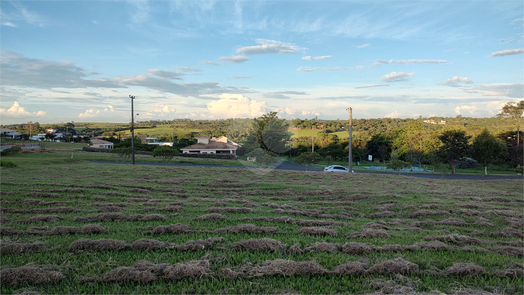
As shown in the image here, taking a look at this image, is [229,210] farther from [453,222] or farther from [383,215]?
[453,222]

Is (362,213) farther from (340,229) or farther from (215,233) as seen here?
(215,233)

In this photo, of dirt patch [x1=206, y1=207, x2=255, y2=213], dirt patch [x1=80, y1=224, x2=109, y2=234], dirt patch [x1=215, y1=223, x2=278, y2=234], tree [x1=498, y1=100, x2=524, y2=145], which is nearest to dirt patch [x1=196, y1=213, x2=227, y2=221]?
dirt patch [x1=206, y1=207, x2=255, y2=213]

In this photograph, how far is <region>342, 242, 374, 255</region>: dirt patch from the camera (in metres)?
5.62

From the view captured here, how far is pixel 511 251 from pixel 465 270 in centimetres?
220

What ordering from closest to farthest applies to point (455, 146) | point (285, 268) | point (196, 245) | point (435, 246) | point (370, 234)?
point (285, 268)
point (196, 245)
point (435, 246)
point (370, 234)
point (455, 146)

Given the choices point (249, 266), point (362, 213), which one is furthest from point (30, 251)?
point (362, 213)

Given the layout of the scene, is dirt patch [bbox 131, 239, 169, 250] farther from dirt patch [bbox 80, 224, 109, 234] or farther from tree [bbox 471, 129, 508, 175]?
tree [bbox 471, 129, 508, 175]

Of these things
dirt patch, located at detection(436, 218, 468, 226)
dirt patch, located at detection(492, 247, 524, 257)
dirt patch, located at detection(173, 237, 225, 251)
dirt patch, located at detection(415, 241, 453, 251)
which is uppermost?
dirt patch, located at detection(173, 237, 225, 251)

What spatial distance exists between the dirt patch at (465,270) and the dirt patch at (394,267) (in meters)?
0.49

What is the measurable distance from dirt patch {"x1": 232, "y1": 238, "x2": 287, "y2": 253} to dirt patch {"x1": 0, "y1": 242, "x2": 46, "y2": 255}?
3394 mm

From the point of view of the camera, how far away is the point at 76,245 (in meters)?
5.48

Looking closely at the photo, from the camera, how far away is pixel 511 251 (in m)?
6.09

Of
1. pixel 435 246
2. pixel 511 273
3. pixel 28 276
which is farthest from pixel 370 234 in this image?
pixel 28 276

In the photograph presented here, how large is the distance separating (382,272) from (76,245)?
204 inches
